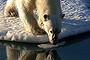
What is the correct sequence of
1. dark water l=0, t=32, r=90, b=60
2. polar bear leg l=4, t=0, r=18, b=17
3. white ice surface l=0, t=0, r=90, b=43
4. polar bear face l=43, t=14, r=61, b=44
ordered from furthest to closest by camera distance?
polar bear leg l=4, t=0, r=18, b=17
white ice surface l=0, t=0, r=90, b=43
dark water l=0, t=32, r=90, b=60
polar bear face l=43, t=14, r=61, b=44

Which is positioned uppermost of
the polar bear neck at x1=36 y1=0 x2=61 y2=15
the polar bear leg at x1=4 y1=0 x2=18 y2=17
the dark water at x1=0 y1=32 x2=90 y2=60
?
the polar bear neck at x1=36 y1=0 x2=61 y2=15

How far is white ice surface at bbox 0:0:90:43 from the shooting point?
322 inches

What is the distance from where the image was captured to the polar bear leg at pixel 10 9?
31.3 ft

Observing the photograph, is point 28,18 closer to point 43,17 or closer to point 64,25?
point 43,17

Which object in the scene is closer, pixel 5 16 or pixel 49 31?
pixel 49 31

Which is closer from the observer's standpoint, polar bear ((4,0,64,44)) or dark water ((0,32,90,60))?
polar bear ((4,0,64,44))

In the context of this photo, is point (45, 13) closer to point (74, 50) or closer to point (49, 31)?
point (49, 31)

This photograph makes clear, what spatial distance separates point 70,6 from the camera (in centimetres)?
1010

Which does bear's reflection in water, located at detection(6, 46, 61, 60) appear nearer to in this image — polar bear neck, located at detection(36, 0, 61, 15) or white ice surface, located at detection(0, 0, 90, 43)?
white ice surface, located at detection(0, 0, 90, 43)

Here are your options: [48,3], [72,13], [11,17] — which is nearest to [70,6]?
[72,13]

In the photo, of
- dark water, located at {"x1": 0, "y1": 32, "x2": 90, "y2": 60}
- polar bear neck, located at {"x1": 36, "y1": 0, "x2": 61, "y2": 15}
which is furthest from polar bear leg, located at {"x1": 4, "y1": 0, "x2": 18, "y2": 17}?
polar bear neck, located at {"x1": 36, "y1": 0, "x2": 61, "y2": 15}

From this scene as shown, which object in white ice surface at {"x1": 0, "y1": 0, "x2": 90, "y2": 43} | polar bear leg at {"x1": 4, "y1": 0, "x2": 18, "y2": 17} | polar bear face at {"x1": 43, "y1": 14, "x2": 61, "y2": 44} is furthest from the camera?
polar bear leg at {"x1": 4, "y1": 0, "x2": 18, "y2": 17}

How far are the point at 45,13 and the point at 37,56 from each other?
2.92 feet

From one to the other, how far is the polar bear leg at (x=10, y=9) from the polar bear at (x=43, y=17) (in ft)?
3.49
